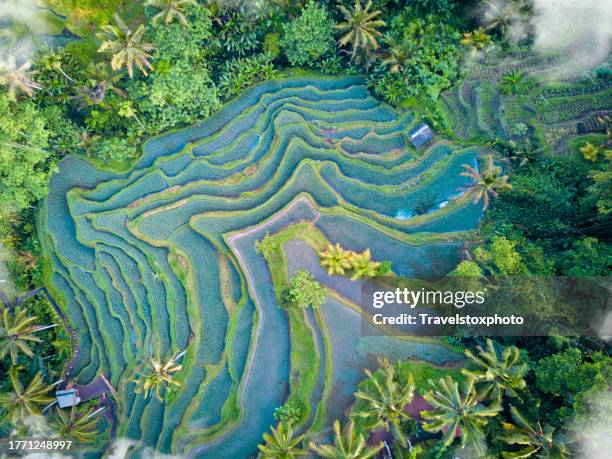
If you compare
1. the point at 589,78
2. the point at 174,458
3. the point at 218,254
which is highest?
the point at 589,78

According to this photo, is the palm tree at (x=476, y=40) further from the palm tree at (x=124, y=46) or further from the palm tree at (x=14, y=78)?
the palm tree at (x=14, y=78)

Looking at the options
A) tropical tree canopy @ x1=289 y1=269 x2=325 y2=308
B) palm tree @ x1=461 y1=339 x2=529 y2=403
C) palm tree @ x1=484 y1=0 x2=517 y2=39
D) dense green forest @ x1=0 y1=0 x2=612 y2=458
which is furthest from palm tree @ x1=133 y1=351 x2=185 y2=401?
palm tree @ x1=484 y1=0 x2=517 y2=39

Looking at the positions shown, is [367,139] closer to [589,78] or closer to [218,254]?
[218,254]

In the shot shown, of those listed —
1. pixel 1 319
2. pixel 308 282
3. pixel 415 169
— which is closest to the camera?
pixel 308 282

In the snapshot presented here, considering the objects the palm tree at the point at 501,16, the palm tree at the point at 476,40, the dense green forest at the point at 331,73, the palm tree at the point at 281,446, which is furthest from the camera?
the palm tree at the point at 476,40

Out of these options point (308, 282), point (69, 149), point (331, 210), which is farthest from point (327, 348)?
point (69, 149)

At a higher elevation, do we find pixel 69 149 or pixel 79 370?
pixel 69 149

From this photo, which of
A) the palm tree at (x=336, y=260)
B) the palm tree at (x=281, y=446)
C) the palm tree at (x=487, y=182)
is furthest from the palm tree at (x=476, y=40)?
the palm tree at (x=281, y=446)
